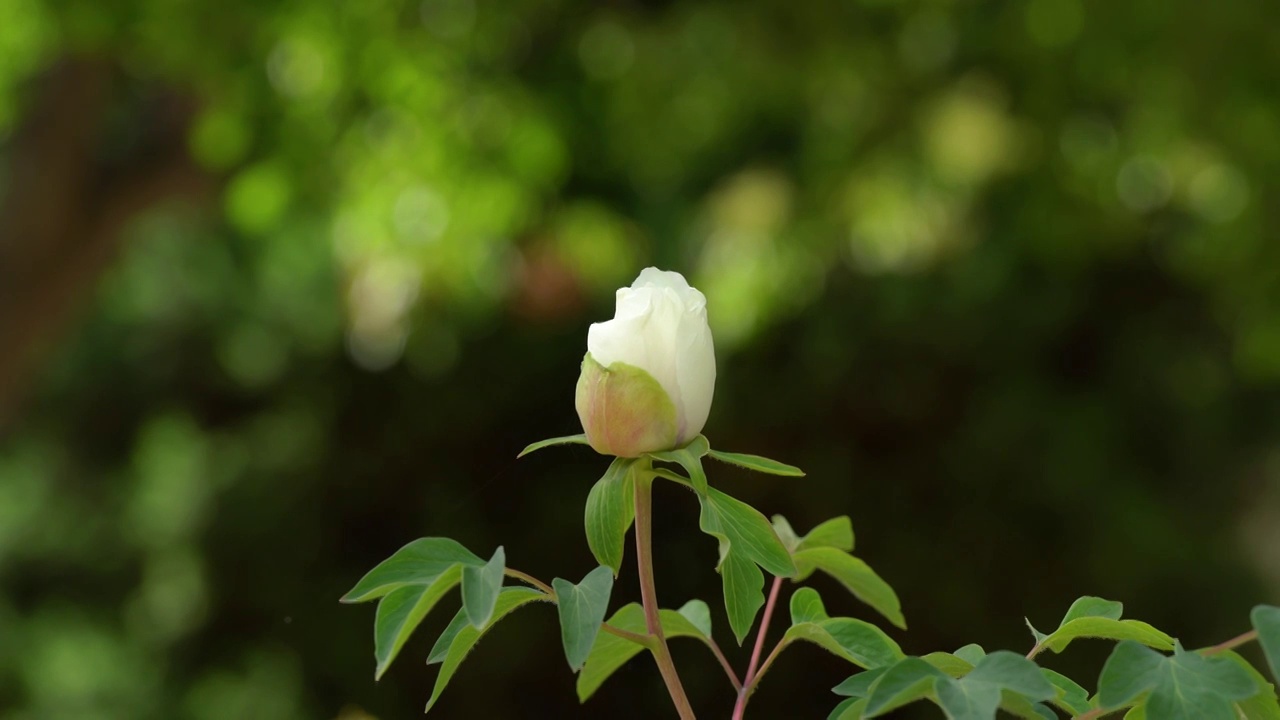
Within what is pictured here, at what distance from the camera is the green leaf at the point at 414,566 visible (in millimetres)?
394

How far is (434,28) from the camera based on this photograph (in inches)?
102

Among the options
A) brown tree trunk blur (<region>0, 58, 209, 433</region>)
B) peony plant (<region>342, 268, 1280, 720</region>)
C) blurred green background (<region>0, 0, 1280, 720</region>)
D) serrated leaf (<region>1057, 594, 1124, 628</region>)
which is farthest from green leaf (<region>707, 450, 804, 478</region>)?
brown tree trunk blur (<region>0, 58, 209, 433</region>)

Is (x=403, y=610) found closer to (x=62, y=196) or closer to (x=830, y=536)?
(x=830, y=536)

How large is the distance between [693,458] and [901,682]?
0.31ft

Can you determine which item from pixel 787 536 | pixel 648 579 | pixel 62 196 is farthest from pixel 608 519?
pixel 62 196

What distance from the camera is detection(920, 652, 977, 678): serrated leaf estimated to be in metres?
0.41

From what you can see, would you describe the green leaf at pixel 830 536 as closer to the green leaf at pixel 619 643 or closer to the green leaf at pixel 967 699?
the green leaf at pixel 619 643

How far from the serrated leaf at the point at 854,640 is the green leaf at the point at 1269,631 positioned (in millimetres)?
115

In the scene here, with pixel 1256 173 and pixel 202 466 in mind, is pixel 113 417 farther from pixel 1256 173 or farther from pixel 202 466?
pixel 1256 173

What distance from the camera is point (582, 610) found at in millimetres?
380

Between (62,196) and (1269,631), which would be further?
(62,196)

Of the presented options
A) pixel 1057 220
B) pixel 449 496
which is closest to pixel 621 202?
pixel 449 496

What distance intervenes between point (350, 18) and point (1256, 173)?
6.00 ft

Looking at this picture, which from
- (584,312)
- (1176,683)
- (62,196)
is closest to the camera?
(1176,683)
